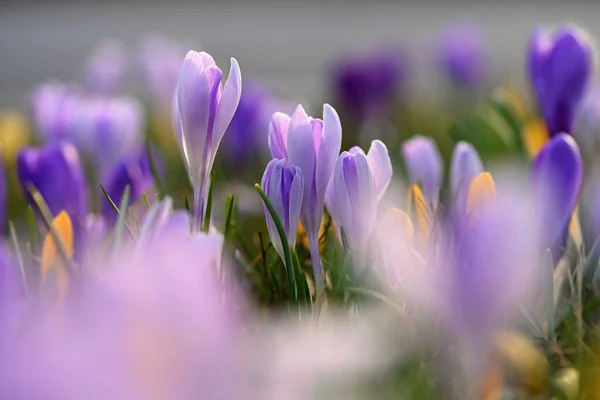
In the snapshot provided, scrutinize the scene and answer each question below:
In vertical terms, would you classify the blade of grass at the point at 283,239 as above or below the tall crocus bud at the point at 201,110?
below

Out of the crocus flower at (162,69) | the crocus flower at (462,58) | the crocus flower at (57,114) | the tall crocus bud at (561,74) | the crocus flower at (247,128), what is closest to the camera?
the tall crocus bud at (561,74)

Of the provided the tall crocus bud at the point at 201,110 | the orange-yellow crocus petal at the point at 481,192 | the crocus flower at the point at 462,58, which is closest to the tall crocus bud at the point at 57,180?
the tall crocus bud at the point at 201,110

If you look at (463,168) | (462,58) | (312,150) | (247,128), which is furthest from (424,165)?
(462,58)

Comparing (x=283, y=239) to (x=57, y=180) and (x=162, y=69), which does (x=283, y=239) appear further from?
(x=162, y=69)

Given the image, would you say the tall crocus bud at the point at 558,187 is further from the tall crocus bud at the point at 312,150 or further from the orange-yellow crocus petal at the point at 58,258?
the orange-yellow crocus petal at the point at 58,258

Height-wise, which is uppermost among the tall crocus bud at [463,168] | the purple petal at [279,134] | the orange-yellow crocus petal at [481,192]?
the purple petal at [279,134]

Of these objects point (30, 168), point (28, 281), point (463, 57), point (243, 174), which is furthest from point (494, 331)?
point (463, 57)

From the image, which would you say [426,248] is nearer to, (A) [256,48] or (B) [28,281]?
(B) [28,281]
